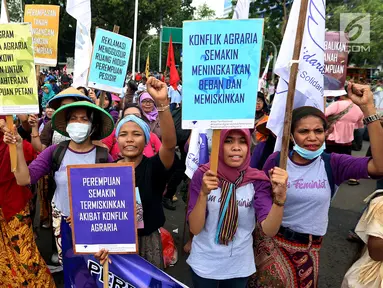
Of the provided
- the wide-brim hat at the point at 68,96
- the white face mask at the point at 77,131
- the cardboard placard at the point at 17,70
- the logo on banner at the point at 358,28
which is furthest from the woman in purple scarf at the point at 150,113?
the logo on banner at the point at 358,28

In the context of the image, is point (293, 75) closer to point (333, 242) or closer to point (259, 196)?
point (259, 196)

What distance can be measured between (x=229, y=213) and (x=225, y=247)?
219 millimetres

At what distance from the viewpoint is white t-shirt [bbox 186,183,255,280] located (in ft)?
6.68

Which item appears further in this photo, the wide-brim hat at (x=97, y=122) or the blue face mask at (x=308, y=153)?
the wide-brim hat at (x=97, y=122)

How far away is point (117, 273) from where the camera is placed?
6.98ft

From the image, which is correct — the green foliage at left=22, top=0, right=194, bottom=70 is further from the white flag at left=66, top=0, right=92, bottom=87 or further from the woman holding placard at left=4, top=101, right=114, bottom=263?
the woman holding placard at left=4, top=101, right=114, bottom=263

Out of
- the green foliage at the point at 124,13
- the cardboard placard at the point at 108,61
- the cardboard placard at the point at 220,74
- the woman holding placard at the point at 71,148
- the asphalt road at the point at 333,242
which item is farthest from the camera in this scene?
the green foliage at the point at 124,13

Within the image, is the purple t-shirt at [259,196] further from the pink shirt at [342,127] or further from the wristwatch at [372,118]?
the pink shirt at [342,127]

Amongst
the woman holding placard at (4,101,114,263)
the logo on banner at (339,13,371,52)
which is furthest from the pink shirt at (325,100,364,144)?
the logo on banner at (339,13,371,52)

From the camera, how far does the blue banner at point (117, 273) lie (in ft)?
6.78

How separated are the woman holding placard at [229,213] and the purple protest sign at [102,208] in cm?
37

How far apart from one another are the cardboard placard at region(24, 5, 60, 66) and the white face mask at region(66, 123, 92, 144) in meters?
2.30

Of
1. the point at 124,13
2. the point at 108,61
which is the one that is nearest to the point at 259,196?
the point at 108,61

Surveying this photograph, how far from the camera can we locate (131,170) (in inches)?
73.5
